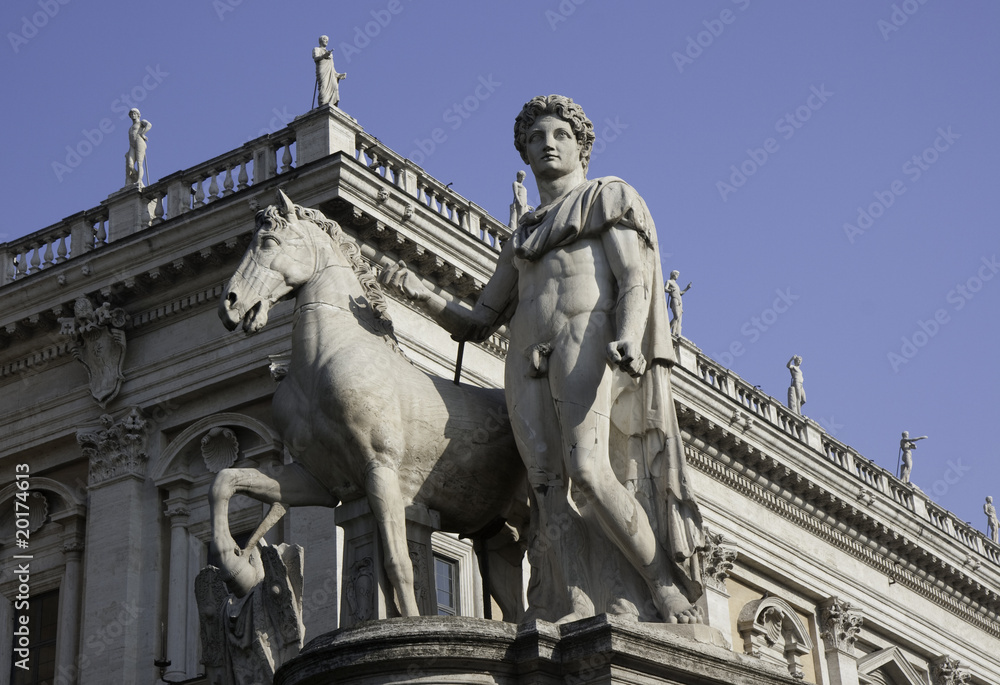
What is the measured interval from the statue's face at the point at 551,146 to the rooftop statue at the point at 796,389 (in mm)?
27572

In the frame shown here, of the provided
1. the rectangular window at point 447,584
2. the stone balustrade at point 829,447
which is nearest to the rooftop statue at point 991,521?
Result: the stone balustrade at point 829,447

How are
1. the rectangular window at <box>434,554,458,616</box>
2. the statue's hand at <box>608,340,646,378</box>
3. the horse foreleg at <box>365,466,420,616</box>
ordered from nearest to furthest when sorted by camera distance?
the statue's hand at <box>608,340,646,378</box>, the horse foreleg at <box>365,466,420,616</box>, the rectangular window at <box>434,554,458,616</box>

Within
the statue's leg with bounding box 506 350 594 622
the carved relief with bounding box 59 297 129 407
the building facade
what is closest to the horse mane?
the statue's leg with bounding box 506 350 594 622

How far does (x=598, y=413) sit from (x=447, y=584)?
14.6m

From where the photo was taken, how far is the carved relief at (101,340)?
25.6m

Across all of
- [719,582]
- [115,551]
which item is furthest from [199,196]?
[719,582]

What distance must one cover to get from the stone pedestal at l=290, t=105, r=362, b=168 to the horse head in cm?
1439

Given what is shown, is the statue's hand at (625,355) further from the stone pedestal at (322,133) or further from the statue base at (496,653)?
the stone pedestal at (322,133)

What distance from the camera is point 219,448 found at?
24.9 m

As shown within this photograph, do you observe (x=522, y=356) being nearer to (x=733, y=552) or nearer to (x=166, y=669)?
(x=166, y=669)

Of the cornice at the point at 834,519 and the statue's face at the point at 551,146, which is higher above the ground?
the cornice at the point at 834,519

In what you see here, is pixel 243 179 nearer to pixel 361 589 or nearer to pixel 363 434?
pixel 363 434

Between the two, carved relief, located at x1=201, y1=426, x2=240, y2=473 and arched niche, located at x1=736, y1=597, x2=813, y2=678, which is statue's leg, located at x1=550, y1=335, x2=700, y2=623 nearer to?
carved relief, located at x1=201, y1=426, x2=240, y2=473

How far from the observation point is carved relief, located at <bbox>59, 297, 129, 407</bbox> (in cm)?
2559
